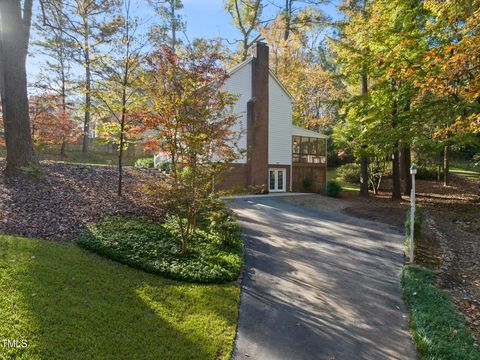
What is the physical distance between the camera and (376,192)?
66.8 ft

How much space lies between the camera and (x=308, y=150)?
22.2 meters

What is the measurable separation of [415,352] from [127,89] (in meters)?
9.71

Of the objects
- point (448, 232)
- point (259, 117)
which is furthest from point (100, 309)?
point (259, 117)

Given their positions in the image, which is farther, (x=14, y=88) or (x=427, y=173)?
(x=427, y=173)

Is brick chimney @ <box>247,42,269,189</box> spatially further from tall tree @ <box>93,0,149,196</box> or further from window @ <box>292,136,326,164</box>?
tall tree @ <box>93,0,149,196</box>

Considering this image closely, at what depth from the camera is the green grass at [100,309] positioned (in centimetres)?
355

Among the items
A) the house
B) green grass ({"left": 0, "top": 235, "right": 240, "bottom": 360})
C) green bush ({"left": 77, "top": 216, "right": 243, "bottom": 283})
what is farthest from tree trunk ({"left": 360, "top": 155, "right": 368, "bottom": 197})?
green grass ({"left": 0, "top": 235, "right": 240, "bottom": 360})

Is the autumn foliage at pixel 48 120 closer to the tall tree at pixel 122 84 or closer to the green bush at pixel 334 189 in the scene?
the tall tree at pixel 122 84

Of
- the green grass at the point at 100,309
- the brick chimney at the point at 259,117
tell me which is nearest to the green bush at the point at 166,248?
the green grass at the point at 100,309

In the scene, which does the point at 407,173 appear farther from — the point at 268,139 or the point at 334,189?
the point at 268,139

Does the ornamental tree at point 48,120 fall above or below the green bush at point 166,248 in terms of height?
above

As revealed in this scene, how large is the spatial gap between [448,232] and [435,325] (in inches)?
307

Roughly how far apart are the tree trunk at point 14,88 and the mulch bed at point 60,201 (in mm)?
767

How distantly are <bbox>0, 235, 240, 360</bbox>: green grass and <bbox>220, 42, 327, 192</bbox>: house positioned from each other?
39.0 feet
